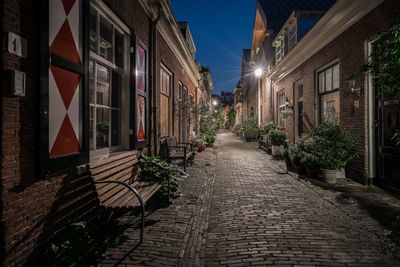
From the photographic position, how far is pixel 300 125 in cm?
1168

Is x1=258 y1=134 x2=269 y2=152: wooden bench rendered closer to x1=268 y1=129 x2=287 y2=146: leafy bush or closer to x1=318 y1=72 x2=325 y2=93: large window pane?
x1=268 y1=129 x2=287 y2=146: leafy bush

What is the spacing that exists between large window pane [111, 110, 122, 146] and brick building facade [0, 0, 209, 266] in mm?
18

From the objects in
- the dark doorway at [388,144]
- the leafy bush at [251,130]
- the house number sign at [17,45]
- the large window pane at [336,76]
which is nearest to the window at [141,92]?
the house number sign at [17,45]

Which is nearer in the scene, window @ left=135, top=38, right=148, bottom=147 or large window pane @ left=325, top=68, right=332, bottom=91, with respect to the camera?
window @ left=135, top=38, right=148, bottom=147

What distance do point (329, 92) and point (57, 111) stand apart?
310 inches

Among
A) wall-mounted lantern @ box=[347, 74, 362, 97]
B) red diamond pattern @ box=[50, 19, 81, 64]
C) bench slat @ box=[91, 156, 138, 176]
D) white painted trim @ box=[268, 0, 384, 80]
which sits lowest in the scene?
bench slat @ box=[91, 156, 138, 176]

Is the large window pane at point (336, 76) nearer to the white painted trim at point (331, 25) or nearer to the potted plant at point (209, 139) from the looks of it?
the white painted trim at point (331, 25)

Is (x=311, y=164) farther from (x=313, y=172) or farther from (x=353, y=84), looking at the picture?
(x=353, y=84)

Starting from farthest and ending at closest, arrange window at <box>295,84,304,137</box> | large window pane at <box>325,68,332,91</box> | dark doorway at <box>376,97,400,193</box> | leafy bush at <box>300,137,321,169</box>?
window at <box>295,84,304,137</box> < large window pane at <box>325,68,332,91</box> < leafy bush at <box>300,137,321,169</box> < dark doorway at <box>376,97,400,193</box>

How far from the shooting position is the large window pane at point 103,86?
4.68 metres

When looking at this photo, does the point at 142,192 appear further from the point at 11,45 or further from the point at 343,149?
the point at 343,149

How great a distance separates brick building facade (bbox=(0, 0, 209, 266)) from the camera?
2.38 meters

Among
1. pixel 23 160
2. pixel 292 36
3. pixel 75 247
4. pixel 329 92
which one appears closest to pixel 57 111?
pixel 23 160

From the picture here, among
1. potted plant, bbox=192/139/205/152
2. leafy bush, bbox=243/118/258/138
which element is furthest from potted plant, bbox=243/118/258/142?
potted plant, bbox=192/139/205/152
